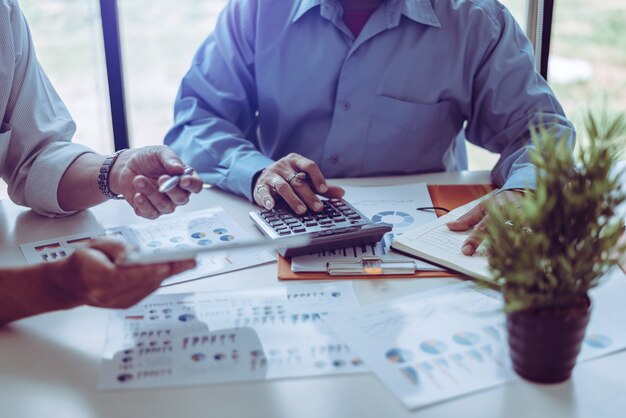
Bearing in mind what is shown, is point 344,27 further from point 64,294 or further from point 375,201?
point 64,294

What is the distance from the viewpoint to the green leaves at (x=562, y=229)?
639 mm

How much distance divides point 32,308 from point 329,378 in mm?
373

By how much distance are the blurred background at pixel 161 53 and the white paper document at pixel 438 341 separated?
1797mm

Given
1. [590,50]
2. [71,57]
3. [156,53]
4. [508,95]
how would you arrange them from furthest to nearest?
[590,50], [156,53], [71,57], [508,95]

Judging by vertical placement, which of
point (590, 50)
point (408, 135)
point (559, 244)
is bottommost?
point (590, 50)

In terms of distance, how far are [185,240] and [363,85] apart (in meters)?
0.59

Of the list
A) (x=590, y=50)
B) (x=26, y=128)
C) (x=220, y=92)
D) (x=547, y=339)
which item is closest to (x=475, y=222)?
(x=547, y=339)

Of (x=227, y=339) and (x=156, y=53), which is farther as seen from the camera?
(x=156, y=53)

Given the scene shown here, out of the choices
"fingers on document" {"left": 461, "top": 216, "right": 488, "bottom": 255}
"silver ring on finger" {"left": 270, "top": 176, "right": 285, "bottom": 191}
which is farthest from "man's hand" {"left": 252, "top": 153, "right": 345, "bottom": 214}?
"fingers on document" {"left": 461, "top": 216, "right": 488, "bottom": 255}

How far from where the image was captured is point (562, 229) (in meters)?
0.65

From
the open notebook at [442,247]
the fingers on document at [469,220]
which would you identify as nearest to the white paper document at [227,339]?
the open notebook at [442,247]

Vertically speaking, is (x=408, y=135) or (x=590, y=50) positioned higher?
(x=408, y=135)

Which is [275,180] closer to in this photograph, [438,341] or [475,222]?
[475,222]

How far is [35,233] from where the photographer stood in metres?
1.14
